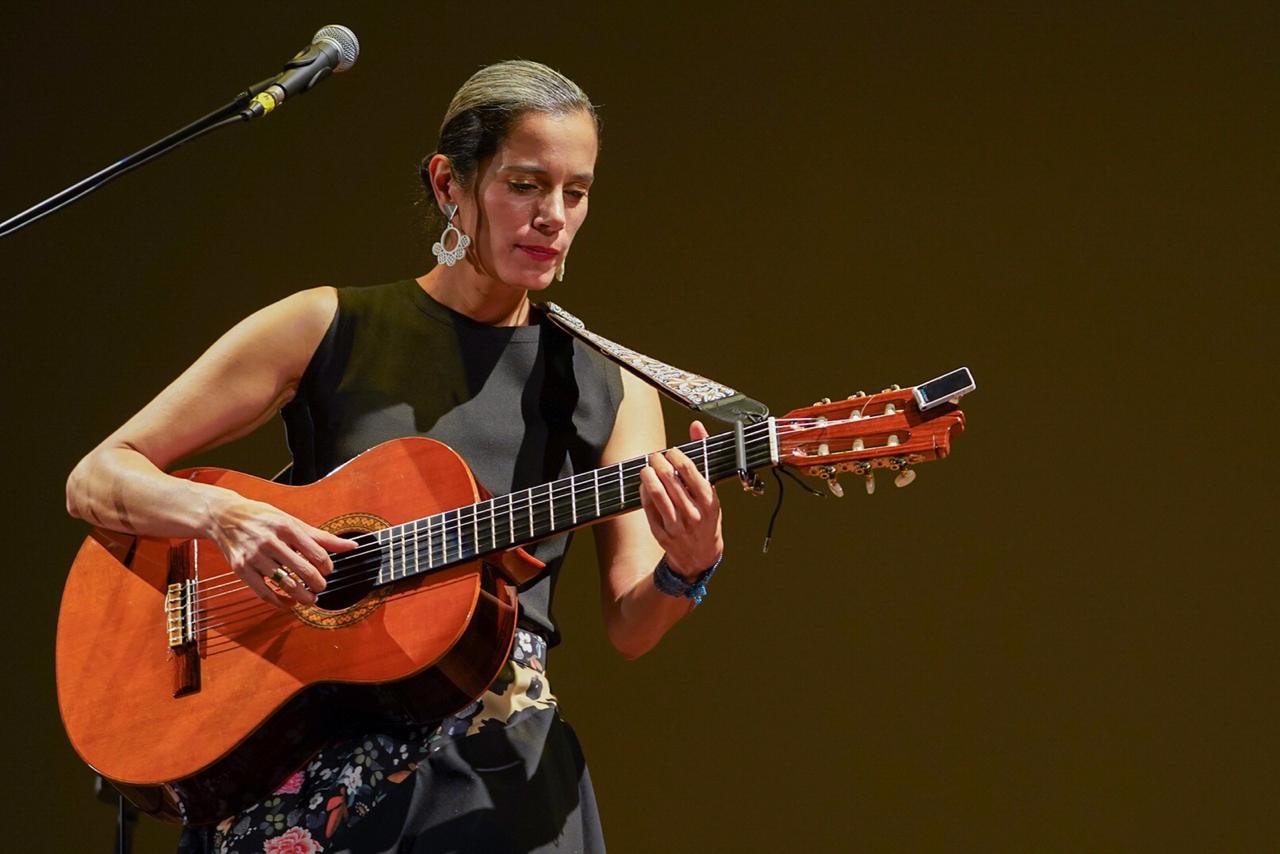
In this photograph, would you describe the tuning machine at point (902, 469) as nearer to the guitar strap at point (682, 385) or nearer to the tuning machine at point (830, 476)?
the tuning machine at point (830, 476)

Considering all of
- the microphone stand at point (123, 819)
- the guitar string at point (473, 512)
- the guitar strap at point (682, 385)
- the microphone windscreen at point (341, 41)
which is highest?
the microphone windscreen at point (341, 41)

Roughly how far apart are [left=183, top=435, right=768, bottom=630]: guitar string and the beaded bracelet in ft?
0.49

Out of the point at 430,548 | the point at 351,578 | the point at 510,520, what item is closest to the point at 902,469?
the point at 510,520

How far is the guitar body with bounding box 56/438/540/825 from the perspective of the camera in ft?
5.73

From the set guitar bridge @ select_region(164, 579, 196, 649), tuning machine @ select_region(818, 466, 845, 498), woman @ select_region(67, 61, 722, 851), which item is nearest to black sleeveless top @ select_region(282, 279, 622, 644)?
woman @ select_region(67, 61, 722, 851)

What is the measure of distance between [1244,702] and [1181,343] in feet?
2.38

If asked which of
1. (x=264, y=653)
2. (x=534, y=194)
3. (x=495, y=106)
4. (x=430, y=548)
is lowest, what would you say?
(x=264, y=653)

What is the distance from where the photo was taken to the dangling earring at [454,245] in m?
2.04

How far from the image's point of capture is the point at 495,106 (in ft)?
6.54

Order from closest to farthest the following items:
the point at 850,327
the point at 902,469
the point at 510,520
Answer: the point at 902,469
the point at 510,520
the point at 850,327

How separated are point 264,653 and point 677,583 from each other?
546 millimetres

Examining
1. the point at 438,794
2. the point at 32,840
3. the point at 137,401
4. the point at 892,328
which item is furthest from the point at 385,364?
the point at 32,840

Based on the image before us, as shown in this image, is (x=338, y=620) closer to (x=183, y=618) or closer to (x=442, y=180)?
(x=183, y=618)

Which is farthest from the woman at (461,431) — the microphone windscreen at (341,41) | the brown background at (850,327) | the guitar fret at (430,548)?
the brown background at (850,327)
